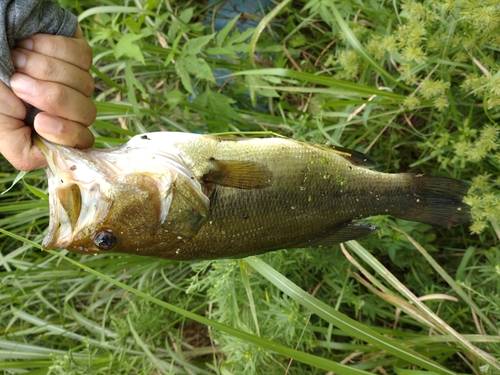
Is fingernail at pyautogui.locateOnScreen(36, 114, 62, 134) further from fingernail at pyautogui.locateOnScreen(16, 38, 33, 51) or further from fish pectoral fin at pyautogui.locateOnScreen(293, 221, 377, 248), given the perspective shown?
fish pectoral fin at pyautogui.locateOnScreen(293, 221, 377, 248)

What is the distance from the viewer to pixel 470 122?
10.6ft

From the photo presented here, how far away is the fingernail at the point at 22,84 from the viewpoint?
71.1 inches

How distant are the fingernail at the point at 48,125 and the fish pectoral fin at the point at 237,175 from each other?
26.2 inches

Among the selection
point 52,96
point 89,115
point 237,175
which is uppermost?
point 52,96

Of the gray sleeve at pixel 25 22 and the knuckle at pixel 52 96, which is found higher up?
the gray sleeve at pixel 25 22

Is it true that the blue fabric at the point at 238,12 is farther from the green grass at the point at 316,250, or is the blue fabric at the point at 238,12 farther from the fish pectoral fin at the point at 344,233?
the fish pectoral fin at the point at 344,233

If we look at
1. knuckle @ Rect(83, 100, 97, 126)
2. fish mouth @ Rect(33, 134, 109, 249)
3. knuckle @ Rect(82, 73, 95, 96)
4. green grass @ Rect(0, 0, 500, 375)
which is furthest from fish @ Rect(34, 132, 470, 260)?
green grass @ Rect(0, 0, 500, 375)

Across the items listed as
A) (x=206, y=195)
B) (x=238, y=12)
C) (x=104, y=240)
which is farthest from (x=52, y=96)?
(x=238, y=12)

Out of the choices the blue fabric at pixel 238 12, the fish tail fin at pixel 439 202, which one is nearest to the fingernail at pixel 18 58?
the fish tail fin at pixel 439 202

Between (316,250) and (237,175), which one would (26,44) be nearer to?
(237,175)

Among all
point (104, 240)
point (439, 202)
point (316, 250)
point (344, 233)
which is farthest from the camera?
point (316, 250)

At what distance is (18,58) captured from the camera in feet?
6.01

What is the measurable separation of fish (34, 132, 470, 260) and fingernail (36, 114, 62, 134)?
0.08 m

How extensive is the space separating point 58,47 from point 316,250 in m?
Answer: 2.24
